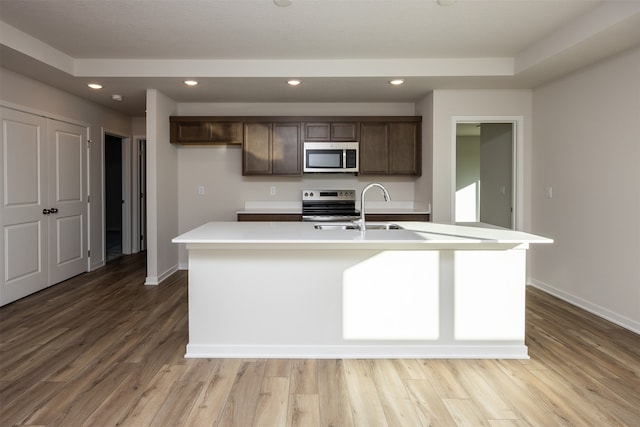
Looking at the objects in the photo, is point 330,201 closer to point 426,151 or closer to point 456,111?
point 426,151

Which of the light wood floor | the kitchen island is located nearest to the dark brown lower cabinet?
the light wood floor

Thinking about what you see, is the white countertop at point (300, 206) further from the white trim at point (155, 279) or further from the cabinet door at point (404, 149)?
the white trim at point (155, 279)

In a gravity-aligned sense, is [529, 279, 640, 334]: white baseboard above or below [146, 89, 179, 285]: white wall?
below

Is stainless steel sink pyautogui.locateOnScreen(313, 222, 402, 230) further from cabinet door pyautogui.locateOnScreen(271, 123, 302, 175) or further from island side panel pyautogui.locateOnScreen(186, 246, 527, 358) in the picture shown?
cabinet door pyautogui.locateOnScreen(271, 123, 302, 175)

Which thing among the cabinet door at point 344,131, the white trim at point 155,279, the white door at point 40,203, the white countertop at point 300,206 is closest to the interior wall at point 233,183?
the white countertop at point 300,206

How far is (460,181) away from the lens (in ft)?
29.2

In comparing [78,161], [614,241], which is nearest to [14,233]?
[78,161]

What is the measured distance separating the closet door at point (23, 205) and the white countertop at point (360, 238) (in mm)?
2370

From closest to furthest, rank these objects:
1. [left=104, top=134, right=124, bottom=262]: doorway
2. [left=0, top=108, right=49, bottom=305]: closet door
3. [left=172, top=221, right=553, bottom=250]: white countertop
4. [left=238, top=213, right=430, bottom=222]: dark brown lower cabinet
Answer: [left=172, top=221, right=553, bottom=250]: white countertop → [left=0, top=108, right=49, bottom=305]: closet door → [left=238, top=213, right=430, bottom=222]: dark brown lower cabinet → [left=104, top=134, right=124, bottom=262]: doorway

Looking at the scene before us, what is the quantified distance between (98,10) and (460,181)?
7.54 m

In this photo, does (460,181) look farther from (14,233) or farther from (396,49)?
(14,233)

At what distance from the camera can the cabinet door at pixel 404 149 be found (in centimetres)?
505

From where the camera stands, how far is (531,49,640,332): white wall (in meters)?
3.27

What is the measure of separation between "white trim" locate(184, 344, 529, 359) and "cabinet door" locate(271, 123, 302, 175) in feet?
9.17
